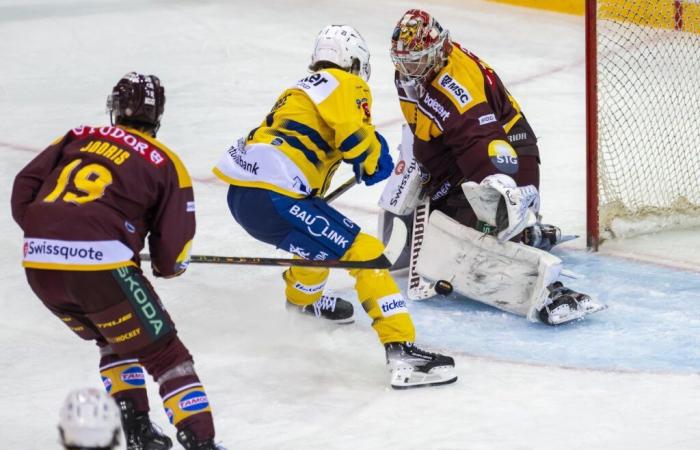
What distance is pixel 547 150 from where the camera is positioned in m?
6.36

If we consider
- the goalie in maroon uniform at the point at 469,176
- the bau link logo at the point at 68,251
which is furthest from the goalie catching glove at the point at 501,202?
the bau link logo at the point at 68,251

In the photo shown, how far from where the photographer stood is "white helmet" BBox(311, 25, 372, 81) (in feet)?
12.8

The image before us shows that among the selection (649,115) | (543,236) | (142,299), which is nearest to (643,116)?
(649,115)

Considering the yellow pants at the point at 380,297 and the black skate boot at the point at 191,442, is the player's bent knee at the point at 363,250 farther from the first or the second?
the black skate boot at the point at 191,442

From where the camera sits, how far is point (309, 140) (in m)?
3.89

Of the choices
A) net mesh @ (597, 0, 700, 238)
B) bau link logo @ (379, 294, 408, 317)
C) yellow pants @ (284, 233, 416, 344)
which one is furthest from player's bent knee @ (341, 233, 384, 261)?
net mesh @ (597, 0, 700, 238)

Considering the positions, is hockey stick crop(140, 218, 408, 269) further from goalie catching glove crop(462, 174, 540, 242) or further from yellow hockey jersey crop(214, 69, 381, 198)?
goalie catching glove crop(462, 174, 540, 242)

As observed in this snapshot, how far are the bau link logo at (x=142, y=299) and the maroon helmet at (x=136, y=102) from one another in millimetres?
371

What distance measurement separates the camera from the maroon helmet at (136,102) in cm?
309

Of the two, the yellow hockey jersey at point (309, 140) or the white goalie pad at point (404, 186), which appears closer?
the yellow hockey jersey at point (309, 140)

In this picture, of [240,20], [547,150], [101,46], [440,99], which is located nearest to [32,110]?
[101,46]

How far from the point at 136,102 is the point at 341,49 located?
3.19ft

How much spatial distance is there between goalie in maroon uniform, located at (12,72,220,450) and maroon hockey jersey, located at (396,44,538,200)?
1.37m

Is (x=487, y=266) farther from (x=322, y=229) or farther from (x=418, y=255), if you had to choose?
(x=322, y=229)
